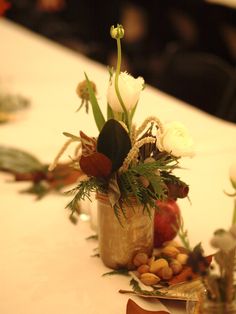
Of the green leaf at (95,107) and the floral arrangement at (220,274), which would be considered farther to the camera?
the green leaf at (95,107)

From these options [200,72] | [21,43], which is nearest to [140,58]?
[21,43]

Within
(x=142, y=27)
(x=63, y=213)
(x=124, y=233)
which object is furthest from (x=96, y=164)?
(x=142, y=27)

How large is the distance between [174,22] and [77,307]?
139 inches

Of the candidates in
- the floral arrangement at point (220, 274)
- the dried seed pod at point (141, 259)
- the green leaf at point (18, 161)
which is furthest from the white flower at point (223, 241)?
the green leaf at point (18, 161)

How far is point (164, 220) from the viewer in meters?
1.09

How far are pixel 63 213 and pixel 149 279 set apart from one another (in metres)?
0.35

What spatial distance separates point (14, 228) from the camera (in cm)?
123

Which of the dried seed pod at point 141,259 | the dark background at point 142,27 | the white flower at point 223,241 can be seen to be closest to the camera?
the white flower at point 223,241

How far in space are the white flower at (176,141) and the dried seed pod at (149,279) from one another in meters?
0.22

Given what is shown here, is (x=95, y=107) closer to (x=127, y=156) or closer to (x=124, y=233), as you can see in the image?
(x=127, y=156)

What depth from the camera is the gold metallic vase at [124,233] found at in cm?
101

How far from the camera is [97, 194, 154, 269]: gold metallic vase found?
3.30 feet

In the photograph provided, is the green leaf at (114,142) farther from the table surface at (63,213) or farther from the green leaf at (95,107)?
the table surface at (63,213)

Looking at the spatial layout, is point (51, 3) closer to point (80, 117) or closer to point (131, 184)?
point (80, 117)
